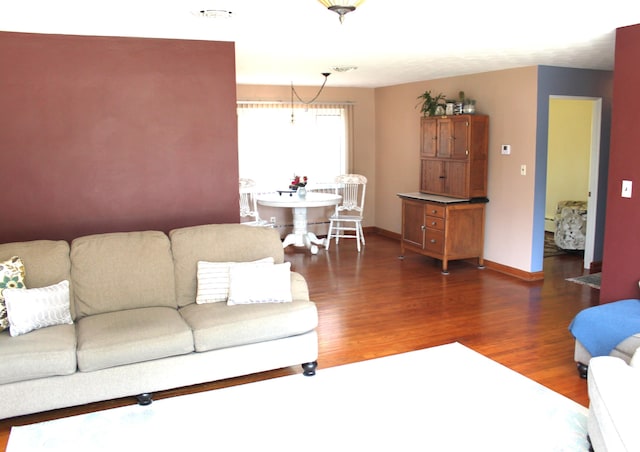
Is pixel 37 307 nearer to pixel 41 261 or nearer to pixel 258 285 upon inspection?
pixel 41 261

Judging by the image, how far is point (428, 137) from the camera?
710 cm

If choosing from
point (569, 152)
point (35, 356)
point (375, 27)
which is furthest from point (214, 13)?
point (569, 152)

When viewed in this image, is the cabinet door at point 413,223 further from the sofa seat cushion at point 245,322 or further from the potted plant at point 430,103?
the sofa seat cushion at point 245,322

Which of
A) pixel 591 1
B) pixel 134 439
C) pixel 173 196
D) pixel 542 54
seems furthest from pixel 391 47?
pixel 134 439

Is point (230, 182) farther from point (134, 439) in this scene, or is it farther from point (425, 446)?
point (425, 446)

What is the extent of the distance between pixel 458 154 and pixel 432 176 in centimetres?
57

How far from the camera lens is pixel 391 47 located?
487 cm

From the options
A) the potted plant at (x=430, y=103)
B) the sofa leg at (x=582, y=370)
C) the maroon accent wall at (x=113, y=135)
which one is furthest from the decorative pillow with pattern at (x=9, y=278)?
the potted plant at (x=430, y=103)

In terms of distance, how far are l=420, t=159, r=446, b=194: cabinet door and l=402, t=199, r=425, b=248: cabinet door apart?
30 centimetres

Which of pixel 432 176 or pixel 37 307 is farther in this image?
pixel 432 176

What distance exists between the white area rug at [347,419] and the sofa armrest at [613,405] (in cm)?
37

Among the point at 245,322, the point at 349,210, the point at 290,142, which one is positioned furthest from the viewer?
the point at 349,210

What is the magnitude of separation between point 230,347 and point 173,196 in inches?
65.7

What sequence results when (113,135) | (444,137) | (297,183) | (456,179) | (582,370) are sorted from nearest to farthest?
1. (582,370)
2. (113,135)
3. (456,179)
4. (444,137)
5. (297,183)
